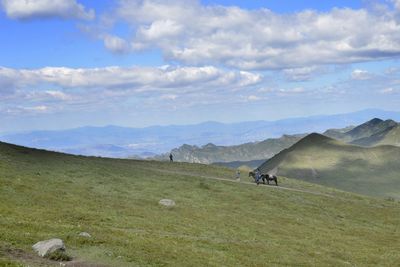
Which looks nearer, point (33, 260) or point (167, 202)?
point (33, 260)

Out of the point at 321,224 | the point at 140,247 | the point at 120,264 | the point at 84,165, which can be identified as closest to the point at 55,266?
the point at 120,264

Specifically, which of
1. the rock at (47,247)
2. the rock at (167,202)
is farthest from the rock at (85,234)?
the rock at (167,202)

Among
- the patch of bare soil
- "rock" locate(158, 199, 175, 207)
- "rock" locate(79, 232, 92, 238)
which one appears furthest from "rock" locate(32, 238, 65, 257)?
"rock" locate(158, 199, 175, 207)

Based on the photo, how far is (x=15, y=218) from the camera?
4362cm

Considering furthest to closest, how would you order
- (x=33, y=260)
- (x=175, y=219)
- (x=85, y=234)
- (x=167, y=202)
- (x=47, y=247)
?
(x=167, y=202) → (x=175, y=219) → (x=85, y=234) → (x=47, y=247) → (x=33, y=260)

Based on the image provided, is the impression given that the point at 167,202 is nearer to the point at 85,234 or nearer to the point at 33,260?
the point at 85,234

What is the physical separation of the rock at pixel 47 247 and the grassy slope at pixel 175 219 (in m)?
0.83

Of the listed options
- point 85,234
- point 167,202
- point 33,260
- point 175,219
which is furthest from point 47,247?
point 167,202

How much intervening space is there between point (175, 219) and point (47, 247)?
27039 millimetres

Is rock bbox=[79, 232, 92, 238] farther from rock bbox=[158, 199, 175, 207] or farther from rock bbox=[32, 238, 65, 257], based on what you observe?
rock bbox=[158, 199, 175, 207]

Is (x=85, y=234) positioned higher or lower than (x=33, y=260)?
higher

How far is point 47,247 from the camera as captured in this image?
3191 cm

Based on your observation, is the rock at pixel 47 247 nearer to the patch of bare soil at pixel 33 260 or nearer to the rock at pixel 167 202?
the patch of bare soil at pixel 33 260

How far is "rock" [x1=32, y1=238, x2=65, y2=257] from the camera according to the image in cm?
3156
